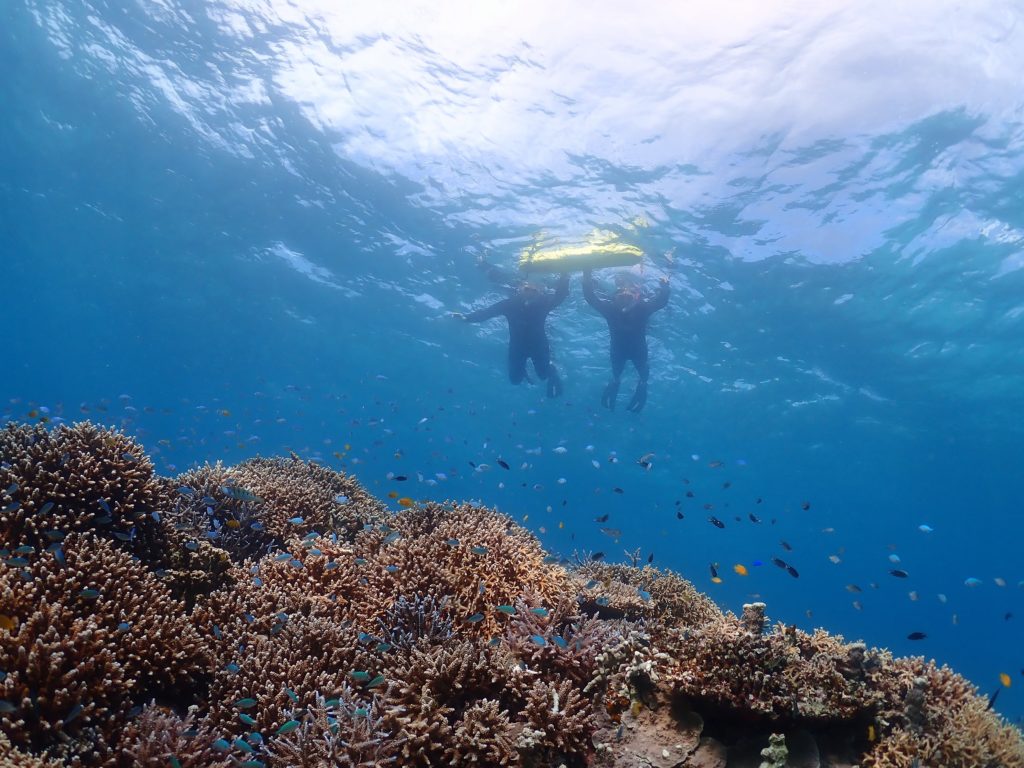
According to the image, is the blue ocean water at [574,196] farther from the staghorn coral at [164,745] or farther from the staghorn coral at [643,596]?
the staghorn coral at [164,745]

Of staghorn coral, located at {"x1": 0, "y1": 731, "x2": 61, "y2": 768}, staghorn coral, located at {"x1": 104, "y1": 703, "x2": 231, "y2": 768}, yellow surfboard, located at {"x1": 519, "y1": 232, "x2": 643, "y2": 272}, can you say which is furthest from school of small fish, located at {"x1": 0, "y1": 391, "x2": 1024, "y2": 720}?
yellow surfboard, located at {"x1": 519, "y1": 232, "x2": 643, "y2": 272}

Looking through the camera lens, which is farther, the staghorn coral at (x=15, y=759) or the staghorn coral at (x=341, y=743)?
the staghorn coral at (x=341, y=743)

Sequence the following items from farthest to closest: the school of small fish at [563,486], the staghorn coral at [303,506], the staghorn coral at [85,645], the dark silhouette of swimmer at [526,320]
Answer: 1. the dark silhouette of swimmer at [526,320]
2. the school of small fish at [563,486]
3. the staghorn coral at [303,506]
4. the staghorn coral at [85,645]

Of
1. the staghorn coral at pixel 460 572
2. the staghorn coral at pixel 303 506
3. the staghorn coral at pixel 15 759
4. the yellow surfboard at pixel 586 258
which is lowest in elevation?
the staghorn coral at pixel 15 759

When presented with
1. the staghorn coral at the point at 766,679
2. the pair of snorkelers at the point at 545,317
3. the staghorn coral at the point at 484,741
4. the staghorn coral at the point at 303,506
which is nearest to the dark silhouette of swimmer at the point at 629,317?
the pair of snorkelers at the point at 545,317

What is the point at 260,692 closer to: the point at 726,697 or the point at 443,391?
the point at 726,697

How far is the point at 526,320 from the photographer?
840 inches

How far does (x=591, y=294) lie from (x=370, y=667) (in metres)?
16.0

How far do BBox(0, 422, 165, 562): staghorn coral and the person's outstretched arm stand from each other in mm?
13986

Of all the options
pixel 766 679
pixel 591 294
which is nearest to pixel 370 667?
pixel 766 679

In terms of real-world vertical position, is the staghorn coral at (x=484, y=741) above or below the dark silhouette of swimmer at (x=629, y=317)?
below

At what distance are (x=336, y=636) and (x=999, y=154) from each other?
71.5ft

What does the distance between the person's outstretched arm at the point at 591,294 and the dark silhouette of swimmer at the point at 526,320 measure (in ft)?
4.03

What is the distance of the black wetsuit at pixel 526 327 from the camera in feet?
68.9
